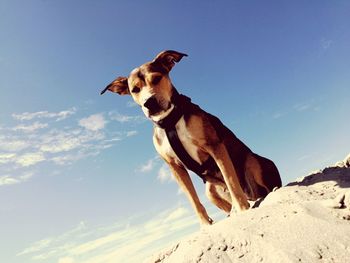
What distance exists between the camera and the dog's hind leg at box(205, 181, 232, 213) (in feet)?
21.3

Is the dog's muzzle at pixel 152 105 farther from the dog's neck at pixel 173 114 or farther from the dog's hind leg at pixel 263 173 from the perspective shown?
the dog's hind leg at pixel 263 173

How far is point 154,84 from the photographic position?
5.67m

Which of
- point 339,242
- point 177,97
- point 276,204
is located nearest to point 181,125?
point 177,97

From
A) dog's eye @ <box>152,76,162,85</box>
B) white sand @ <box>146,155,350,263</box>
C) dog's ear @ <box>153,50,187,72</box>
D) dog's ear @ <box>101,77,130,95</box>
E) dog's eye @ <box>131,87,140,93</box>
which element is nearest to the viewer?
white sand @ <box>146,155,350,263</box>

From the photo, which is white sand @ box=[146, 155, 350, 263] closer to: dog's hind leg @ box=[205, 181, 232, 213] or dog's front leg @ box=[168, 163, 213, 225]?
dog's front leg @ box=[168, 163, 213, 225]

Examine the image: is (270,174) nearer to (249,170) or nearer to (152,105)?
(249,170)

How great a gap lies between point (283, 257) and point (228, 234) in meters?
0.73

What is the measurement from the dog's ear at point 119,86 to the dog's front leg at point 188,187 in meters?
1.48

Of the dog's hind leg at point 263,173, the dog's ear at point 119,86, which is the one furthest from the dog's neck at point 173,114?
the dog's hind leg at point 263,173

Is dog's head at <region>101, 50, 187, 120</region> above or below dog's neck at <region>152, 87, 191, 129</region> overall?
above

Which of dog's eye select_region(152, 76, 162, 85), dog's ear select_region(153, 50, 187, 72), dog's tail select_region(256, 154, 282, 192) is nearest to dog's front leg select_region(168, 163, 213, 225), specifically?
dog's tail select_region(256, 154, 282, 192)

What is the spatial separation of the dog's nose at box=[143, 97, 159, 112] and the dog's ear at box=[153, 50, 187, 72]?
2.51ft

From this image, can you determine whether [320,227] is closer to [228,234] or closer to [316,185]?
[228,234]

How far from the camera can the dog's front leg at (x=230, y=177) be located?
213 inches
